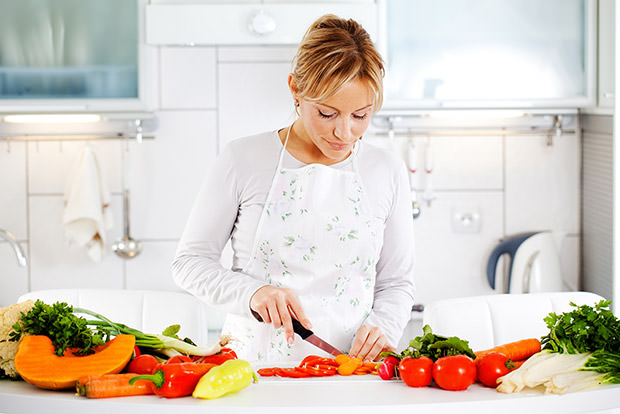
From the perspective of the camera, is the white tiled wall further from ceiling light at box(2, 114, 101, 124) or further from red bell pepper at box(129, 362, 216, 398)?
red bell pepper at box(129, 362, 216, 398)

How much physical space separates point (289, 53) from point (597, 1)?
1058 mm

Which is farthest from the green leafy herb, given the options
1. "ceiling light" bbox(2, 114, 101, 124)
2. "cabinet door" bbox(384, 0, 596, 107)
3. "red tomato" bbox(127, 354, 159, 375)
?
"ceiling light" bbox(2, 114, 101, 124)

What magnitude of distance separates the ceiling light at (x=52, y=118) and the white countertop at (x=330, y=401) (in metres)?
1.66

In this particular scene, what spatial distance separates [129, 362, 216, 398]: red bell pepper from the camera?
119cm

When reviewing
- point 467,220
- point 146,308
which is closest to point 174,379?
point 146,308

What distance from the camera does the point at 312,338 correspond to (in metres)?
1.59

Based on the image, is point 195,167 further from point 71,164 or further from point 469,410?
point 469,410

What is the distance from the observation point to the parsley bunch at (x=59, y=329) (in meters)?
1.27

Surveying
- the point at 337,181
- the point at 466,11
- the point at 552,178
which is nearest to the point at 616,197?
the point at 552,178

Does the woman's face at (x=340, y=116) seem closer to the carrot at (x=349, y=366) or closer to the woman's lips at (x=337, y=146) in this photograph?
the woman's lips at (x=337, y=146)

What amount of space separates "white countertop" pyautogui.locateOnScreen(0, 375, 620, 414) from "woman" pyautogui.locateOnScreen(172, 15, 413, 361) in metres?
0.42

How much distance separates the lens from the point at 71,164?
2908 mm

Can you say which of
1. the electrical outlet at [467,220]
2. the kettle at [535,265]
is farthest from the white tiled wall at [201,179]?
the kettle at [535,265]

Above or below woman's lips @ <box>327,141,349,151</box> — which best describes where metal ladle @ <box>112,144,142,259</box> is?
below
